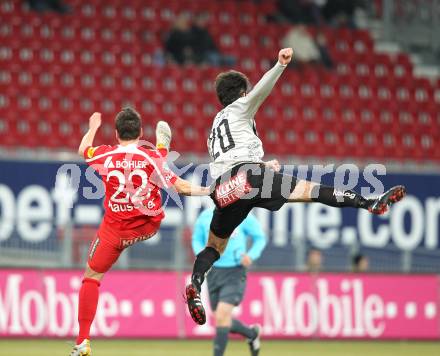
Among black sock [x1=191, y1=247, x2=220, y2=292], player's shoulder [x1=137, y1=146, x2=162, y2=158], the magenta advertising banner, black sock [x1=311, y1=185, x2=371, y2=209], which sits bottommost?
the magenta advertising banner

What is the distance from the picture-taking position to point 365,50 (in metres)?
24.7

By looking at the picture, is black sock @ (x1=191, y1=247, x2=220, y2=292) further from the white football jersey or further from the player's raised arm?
the player's raised arm

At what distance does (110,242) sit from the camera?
10445mm

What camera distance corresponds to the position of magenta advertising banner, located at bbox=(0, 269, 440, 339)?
16875 millimetres

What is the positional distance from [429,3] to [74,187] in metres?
12.2

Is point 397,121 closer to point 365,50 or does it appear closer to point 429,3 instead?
point 365,50

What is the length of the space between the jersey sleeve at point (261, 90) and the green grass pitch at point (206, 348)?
5543 millimetres

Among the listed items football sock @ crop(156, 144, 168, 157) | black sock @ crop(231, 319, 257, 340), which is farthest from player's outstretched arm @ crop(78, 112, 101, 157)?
black sock @ crop(231, 319, 257, 340)

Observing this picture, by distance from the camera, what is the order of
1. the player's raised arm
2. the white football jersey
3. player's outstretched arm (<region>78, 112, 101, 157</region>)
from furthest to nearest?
player's outstretched arm (<region>78, 112, 101, 157</region>)
the white football jersey
the player's raised arm

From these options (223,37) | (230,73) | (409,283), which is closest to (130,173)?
(230,73)

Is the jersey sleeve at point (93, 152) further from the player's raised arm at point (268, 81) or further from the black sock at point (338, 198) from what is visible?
the black sock at point (338, 198)

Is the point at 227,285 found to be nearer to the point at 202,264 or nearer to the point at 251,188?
the point at 202,264

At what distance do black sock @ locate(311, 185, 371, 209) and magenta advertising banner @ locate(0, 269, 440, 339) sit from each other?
7516 mm

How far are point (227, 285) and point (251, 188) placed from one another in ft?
9.25
